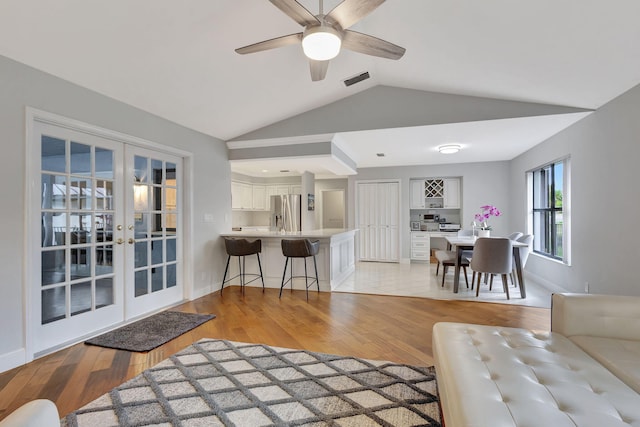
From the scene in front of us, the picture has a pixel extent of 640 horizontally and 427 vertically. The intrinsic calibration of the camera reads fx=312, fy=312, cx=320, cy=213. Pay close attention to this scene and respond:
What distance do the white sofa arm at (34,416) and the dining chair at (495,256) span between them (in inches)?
178

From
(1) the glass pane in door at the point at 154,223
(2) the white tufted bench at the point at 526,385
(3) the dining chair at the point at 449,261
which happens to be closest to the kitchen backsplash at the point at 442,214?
(3) the dining chair at the point at 449,261

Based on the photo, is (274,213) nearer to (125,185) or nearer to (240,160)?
(240,160)

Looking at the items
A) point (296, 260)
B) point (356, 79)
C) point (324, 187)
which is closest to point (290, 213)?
point (296, 260)

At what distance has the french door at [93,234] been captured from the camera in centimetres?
268

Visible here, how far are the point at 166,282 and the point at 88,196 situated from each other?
1466mm

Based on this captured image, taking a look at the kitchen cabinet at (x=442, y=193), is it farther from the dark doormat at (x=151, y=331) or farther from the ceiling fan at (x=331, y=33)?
the dark doormat at (x=151, y=331)

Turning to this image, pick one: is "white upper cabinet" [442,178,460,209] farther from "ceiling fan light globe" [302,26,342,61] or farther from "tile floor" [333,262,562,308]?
"ceiling fan light globe" [302,26,342,61]

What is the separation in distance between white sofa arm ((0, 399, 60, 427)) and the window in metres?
5.46

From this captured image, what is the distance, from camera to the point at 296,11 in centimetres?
187

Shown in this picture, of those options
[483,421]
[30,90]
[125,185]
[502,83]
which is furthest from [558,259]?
[30,90]

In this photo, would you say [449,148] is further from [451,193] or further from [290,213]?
[290,213]

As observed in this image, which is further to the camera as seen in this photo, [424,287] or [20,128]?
[424,287]

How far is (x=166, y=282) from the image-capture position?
4035 millimetres

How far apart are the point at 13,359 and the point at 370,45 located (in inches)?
141
